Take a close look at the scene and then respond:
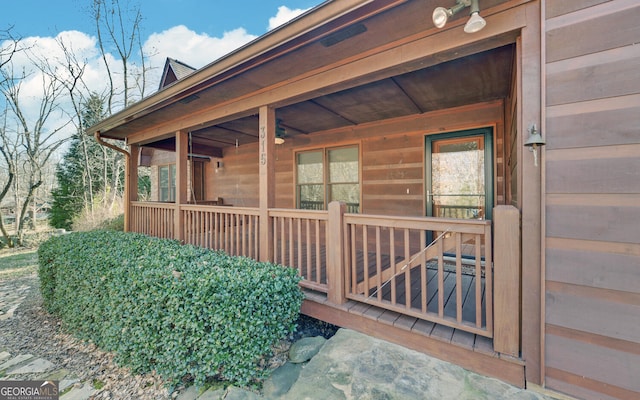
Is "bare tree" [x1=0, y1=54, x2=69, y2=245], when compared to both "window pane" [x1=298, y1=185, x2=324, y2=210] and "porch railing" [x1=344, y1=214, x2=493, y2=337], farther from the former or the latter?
Answer: "porch railing" [x1=344, y1=214, x2=493, y2=337]

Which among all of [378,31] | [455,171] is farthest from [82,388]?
[455,171]

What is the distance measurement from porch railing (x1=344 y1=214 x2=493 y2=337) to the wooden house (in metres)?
0.02

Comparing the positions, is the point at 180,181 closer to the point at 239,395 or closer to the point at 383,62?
the point at 239,395

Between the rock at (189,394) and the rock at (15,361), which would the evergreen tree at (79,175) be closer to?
the rock at (15,361)

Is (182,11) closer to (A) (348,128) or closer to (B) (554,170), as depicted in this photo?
(A) (348,128)

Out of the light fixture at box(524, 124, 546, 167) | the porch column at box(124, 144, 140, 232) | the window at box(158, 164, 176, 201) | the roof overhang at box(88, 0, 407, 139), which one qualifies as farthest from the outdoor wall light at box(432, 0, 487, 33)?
the window at box(158, 164, 176, 201)

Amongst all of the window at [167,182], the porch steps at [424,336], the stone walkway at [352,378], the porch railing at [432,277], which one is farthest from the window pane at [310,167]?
the window at [167,182]

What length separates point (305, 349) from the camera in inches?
99.0

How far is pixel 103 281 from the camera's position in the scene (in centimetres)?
287

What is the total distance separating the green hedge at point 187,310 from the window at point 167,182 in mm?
7412

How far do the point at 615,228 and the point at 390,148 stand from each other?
10.5 feet

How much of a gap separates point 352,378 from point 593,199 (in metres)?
1.97

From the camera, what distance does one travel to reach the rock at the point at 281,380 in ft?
6.97

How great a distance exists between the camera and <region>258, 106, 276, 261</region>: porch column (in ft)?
11.0
